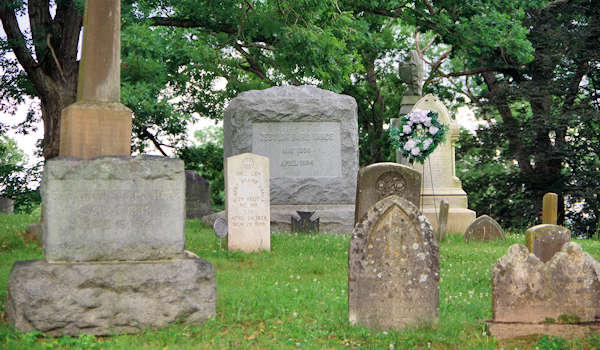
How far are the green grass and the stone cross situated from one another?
172cm

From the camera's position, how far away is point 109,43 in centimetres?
578

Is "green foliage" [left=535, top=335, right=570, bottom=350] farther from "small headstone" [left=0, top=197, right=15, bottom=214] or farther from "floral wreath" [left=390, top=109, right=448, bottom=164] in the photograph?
"small headstone" [left=0, top=197, right=15, bottom=214]

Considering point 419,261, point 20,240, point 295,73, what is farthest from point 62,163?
point 295,73

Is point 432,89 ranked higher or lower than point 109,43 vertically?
higher

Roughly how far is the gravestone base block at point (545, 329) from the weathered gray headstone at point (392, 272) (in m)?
0.56

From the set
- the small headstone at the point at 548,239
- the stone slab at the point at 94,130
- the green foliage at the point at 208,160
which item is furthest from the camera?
the green foliage at the point at 208,160

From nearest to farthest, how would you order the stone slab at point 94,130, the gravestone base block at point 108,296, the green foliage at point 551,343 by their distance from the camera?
the green foliage at point 551,343, the gravestone base block at point 108,296, the stone slab at point 94,130

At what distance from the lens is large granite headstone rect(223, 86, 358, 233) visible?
12820 millimetres

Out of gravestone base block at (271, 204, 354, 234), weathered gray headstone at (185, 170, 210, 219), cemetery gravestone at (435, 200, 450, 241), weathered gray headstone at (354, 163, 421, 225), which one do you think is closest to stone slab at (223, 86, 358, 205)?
gravestone base block at (271, 204, 354, 234)

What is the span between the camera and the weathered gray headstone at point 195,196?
1650 centimetres

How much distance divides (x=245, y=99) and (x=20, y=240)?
209 inches

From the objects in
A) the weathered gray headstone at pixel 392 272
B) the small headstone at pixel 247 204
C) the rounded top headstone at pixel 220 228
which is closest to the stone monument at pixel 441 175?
the small headstone at pixel 247 204

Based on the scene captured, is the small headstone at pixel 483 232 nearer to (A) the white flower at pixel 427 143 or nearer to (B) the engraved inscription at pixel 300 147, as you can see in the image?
(A) the white flower at pixel 427 143

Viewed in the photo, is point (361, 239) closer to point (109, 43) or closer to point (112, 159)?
point (112, 159)
